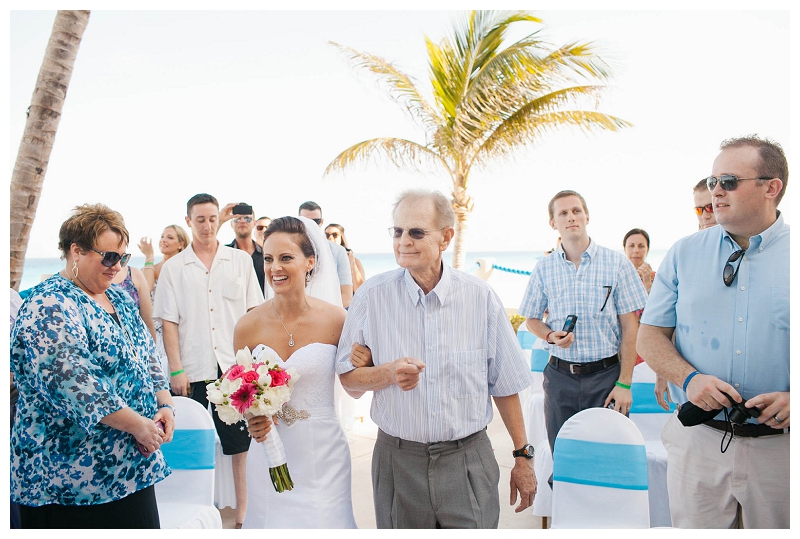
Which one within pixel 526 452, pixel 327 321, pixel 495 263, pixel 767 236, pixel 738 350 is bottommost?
pixel 526 452

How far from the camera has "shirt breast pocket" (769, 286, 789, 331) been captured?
7.76ft

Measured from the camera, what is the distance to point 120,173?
46000 millimetres

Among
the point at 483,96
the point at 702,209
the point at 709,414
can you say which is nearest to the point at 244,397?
the point at 709,414

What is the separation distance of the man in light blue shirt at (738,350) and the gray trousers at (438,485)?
2.82 feet

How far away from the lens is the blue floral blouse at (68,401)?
2334 millimetres

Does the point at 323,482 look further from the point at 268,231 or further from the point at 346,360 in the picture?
the point at 268,231

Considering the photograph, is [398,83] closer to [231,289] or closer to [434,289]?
[231,289]

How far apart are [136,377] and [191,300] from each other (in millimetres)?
1934

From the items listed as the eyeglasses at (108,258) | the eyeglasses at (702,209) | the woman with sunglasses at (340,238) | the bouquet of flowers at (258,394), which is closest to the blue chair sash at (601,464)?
the bouquet of flowers at (258,394)

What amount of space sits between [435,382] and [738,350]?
1.25 m

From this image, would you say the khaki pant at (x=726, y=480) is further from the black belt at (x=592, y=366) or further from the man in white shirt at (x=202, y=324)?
the man in white shirt at (x=202, y=324)

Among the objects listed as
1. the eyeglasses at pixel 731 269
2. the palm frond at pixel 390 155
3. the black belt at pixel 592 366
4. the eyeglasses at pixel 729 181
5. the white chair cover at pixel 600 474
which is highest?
the palm frond at pixel 390 155

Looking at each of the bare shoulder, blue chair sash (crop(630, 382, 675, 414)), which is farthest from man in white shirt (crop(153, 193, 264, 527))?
blue chair sash (crop(630, 382, 675, 414))

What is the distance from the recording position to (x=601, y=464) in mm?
3109
